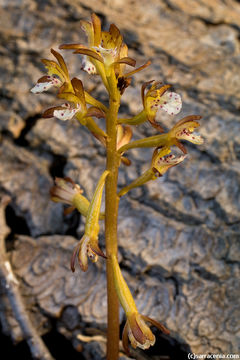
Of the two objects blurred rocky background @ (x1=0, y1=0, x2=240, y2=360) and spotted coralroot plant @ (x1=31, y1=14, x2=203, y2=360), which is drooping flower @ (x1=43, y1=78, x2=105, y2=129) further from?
blurred rocky background @ (x1=0, y1=0, x2=240, y2=360)

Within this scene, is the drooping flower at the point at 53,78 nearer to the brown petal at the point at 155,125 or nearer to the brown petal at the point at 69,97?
the brown petal at the point at 69,97

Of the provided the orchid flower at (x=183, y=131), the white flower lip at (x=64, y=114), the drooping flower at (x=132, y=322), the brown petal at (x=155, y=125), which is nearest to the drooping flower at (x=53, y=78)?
the white flower lip at (x=64, y=114)

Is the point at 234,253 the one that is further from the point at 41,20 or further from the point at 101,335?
the point at 41,20

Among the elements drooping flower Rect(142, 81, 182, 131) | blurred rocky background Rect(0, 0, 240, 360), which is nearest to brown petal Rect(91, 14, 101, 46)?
drooping flower Rect(142, 81, 182, 131)

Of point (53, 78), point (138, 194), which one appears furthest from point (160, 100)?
point (138, 194)

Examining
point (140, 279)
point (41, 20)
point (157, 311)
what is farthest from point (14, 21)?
point (157, 311)

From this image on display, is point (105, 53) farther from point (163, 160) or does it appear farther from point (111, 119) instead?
point (163, 160)

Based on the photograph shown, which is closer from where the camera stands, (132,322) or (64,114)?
(64,114)
